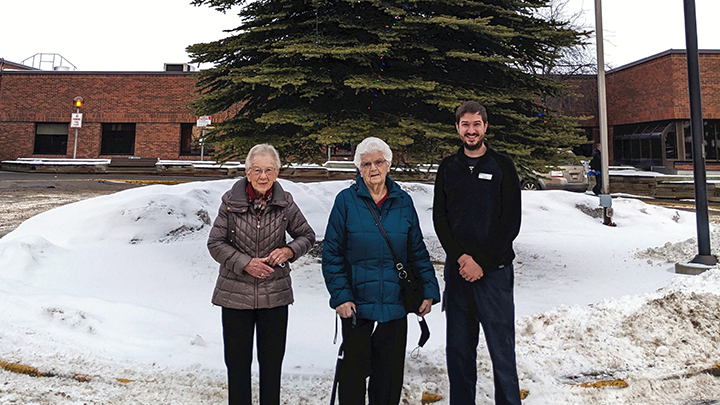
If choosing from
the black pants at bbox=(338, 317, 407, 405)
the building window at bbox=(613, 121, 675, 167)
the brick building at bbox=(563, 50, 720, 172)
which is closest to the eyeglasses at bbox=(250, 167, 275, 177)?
the black pants at bbox=(338, 317, 407, 405)

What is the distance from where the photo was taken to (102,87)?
28344mm

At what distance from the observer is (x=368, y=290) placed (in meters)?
2.47

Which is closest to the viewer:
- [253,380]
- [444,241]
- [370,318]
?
[370,318]

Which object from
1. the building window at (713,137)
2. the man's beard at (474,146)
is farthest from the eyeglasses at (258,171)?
the building window at (713,137)

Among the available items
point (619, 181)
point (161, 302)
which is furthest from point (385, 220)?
point (619, 181)

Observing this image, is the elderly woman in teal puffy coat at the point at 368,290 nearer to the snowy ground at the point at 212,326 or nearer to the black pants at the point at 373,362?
the black pants at the point at 373,362

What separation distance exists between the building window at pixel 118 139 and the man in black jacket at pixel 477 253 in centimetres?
3007

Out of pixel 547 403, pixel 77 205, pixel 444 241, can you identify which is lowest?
pixel 547 403

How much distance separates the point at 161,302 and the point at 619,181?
72.2ft

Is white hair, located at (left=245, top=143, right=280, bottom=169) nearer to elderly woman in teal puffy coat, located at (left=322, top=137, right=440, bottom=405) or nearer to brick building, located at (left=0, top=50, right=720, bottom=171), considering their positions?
elderly woman in teal puffy coat, located at (left=322, top=137, right=440, bottom=405)

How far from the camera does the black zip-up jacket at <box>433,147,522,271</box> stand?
104 inches

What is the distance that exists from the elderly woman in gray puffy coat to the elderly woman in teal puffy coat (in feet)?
1.11

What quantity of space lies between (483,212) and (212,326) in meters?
2.96

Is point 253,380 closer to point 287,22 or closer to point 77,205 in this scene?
point 287,22
